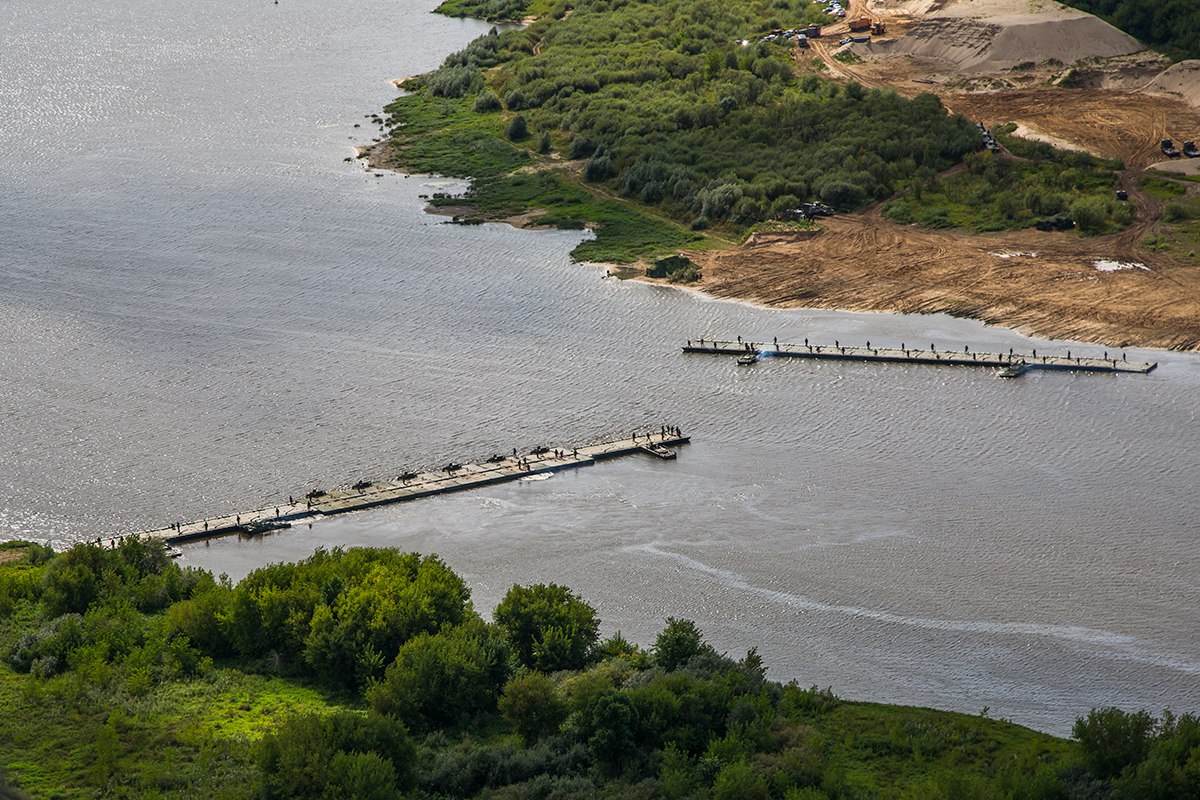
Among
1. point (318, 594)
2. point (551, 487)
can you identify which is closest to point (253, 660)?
point (318, 594)

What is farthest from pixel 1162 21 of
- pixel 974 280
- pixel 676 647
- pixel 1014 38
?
pixel 676 647

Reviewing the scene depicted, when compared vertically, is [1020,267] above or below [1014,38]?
below

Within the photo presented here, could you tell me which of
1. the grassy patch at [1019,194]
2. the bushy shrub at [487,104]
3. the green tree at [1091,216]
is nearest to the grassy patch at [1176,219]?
the grassy patch at [1019,194]

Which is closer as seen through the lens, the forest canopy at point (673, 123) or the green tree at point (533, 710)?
the green tree at point (533, 710)

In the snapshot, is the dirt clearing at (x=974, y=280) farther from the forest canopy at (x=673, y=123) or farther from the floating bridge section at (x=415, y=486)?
the floating bridge section at (x=415, y=486)

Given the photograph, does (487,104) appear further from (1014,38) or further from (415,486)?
(415,486)
